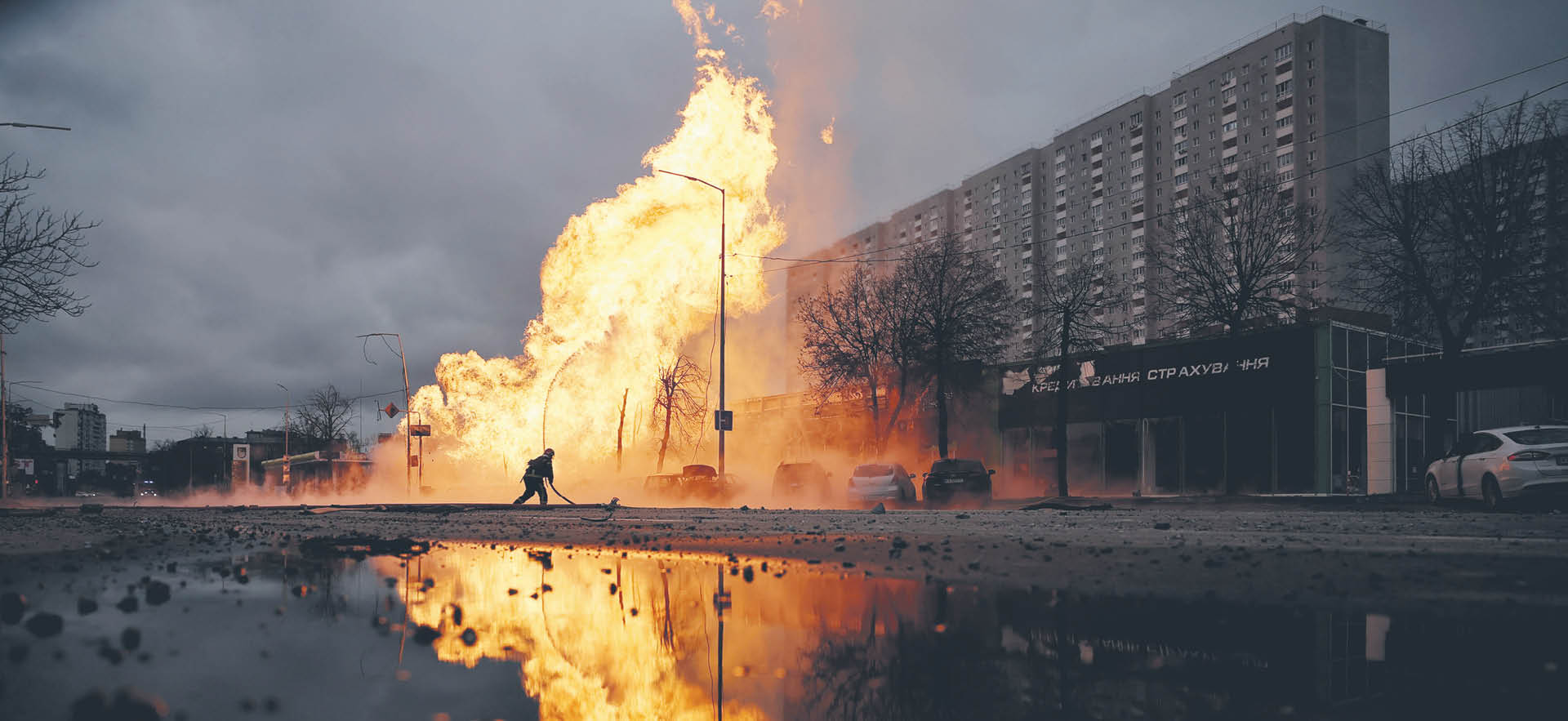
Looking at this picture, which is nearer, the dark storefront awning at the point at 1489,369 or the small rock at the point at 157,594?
the small rock at the point at 157,594

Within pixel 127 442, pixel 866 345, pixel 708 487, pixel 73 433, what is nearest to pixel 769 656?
pixel 708 487

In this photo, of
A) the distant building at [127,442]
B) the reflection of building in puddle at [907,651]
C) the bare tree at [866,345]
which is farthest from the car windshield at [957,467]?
the distant building at [127,442]

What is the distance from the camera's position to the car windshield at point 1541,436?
19.5 metres

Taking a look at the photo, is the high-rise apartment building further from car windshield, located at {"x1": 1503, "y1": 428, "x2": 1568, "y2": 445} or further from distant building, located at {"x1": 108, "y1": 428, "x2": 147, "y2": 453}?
distant building, located at {"x1": 108, "y1": 428, "x2": 147, "y2": 453}

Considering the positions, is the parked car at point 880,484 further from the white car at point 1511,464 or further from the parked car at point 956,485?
the white car at point 1511,464

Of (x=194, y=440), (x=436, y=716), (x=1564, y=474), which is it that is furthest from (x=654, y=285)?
(x=194, y=440)

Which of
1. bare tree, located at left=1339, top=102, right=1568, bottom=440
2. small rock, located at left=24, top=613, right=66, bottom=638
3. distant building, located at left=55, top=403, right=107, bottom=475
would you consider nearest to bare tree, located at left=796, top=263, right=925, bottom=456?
bare tree, located at left=1339, top=102, right=1568, bottom=440

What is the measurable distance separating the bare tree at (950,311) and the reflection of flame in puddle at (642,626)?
123 feet

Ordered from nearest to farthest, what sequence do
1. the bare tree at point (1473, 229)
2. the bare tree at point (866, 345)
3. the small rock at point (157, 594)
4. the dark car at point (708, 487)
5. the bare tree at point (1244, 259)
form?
1. the small rock at point (157, 594)
2. the bare tree at point (1473, 229)
3. the dark car at point (708, 487)
4. the bare tree at point (1244, 259)
5. the bare tree at point (866, 345)

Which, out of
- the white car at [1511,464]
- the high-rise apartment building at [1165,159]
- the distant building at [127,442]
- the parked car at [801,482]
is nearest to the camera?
the white car at [1511,464]

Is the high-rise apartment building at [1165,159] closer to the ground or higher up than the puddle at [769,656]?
higher up

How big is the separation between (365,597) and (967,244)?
13927cm

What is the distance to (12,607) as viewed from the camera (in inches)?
255

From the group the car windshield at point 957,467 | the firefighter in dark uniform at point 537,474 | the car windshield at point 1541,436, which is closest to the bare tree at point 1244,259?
the car windshield at point 957,467
